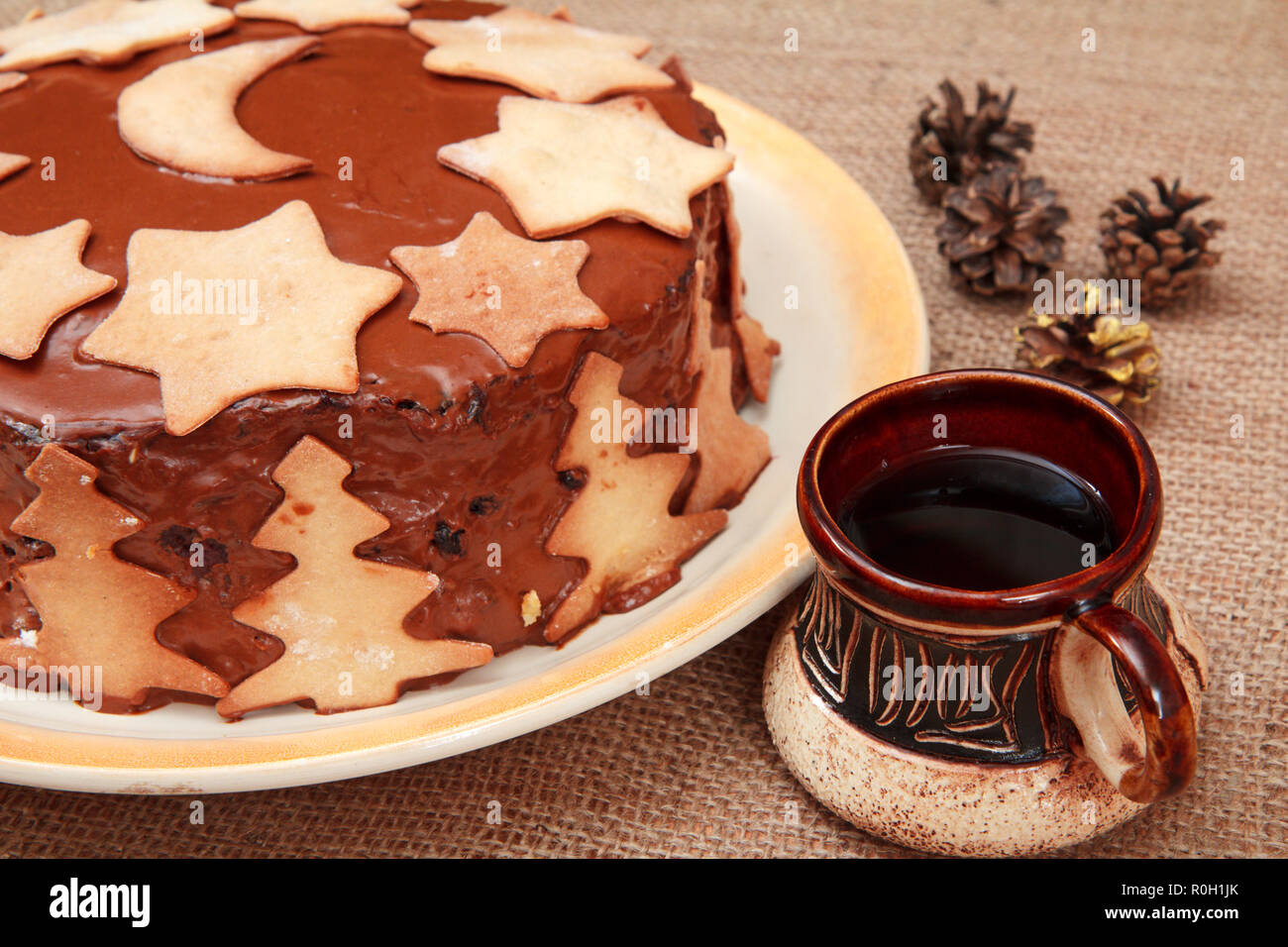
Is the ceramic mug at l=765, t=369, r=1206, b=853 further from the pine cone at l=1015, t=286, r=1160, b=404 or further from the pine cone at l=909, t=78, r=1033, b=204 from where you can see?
the pine cone at l=909, t=78, r=1033, b=204

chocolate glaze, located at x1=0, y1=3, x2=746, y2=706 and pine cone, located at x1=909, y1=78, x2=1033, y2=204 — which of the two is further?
pine cone, located at x1=909, y1=78, x2=1033, y2=204

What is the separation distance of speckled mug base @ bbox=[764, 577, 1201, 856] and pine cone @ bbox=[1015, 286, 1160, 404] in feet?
1.63

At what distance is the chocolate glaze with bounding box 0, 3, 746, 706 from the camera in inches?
38.0

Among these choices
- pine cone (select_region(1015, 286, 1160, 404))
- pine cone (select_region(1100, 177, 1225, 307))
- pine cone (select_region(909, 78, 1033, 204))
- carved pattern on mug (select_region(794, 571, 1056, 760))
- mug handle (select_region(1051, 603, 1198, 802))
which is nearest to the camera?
mug handle (select_region(1051, 603, 1198, 802))

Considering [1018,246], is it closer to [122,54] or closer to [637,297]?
[637,297]

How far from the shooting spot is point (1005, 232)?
1.58 meters

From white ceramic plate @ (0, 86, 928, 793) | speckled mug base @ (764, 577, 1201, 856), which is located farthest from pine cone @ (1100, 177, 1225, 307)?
speckled mug base @ (764, 577, 1201, 856)

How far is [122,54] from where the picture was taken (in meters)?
1.29

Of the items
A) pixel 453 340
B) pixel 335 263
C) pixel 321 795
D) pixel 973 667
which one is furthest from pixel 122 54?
pixel 973 667

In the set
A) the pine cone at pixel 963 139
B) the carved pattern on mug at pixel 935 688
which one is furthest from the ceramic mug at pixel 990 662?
the pine cone at pixel 963 139

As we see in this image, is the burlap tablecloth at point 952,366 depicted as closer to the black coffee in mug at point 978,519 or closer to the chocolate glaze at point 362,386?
the chocolate glaze at point 362,386

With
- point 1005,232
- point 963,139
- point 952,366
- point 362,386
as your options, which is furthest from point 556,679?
point 963,139

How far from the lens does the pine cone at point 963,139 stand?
1.70 metres

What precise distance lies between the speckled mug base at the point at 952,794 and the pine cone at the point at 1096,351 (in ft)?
1.63
